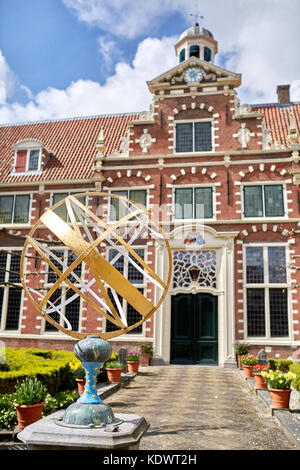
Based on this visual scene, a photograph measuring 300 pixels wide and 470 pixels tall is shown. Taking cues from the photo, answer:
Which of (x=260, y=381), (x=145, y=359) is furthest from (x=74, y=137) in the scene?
(x=260, y=381)

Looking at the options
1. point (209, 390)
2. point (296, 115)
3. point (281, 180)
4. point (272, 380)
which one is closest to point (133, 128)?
point (281, 180)

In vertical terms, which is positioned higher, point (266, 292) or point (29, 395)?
point (266, 292)

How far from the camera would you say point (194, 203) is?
20.6 meters

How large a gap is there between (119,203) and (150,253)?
3049 mm

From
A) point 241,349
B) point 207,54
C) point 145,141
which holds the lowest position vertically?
point 241,349

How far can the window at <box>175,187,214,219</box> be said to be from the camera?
67.1 feet

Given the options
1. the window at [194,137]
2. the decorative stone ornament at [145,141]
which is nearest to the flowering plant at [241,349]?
the window at [194,137]

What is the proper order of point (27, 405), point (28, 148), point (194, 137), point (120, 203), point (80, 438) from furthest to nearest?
point (28, 148) < point (194, 137) < point (120, 203) < point (27, 405) < point (80, 438)

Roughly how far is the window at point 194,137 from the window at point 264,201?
329cm

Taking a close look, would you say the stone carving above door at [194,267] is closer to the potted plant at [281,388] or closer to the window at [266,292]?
the window at [266,292]

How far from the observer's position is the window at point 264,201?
19.9 metres

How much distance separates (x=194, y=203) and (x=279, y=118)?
26.1ft

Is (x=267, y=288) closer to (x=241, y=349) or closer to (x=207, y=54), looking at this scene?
(x=241, y=349)

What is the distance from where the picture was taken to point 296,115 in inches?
933
